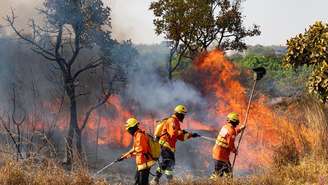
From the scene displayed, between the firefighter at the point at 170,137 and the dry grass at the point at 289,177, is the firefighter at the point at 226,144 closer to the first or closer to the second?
the firefighter at the point at 170,137

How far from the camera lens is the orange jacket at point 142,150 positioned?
30.0 feet

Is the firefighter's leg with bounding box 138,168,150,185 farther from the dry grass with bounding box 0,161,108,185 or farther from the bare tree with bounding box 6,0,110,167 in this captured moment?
the bare tree with bounding box 6,0,110,167

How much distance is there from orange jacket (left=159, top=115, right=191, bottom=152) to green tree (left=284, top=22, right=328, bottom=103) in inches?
97.7

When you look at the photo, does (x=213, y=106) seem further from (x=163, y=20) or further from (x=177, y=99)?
(x=163, y=20)

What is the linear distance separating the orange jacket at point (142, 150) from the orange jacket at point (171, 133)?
5.50ft

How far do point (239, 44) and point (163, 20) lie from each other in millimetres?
4437

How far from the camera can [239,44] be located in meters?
29.0

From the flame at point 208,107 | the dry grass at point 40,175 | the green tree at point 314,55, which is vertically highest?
the green tree at point 314,55

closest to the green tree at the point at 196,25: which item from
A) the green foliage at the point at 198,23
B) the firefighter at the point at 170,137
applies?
the green foliage at the point at 198,23

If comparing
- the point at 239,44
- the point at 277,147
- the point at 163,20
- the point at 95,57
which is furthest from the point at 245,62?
the point at 277,147

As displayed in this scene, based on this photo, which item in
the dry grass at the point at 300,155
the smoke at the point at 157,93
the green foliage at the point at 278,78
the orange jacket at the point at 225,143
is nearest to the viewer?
the dry grass at the point at 300,155

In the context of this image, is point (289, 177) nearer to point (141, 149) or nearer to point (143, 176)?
point (143, 176)

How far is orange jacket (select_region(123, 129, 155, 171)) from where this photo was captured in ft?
30.0

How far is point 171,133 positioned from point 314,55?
3.18 m
